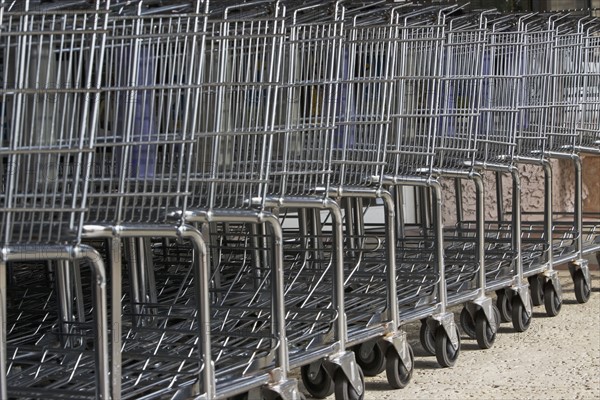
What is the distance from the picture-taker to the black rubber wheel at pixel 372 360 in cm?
482

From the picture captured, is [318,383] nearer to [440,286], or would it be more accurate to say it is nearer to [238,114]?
[440,286]

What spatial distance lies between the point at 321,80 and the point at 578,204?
2.67 metres

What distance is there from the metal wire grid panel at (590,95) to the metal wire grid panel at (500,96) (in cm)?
83

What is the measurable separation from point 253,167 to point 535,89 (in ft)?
8.13

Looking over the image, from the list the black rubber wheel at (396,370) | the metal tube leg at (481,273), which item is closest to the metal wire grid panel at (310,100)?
the black rubber wheel at (396,370)

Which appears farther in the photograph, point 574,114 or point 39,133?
point 574,114

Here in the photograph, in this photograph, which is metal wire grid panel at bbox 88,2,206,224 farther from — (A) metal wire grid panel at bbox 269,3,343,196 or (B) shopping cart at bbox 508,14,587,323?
(B) shopping cart at bbox 508,14,587,323

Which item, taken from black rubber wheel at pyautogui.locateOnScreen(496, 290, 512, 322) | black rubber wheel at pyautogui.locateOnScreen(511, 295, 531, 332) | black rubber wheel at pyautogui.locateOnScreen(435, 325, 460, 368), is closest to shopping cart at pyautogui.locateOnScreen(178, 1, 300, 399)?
black rubber wheel at pyautogui.locateOnScreen(435, 325, 460, 368)

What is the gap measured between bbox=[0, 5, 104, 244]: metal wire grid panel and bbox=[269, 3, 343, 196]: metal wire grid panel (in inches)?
38.5

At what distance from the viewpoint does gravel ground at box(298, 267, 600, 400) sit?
15.0ft

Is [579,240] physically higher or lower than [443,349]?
higher

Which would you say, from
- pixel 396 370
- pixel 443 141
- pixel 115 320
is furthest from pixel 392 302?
pixel 115 320

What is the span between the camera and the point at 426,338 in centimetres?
514

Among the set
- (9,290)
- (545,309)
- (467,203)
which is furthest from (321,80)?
(467,203)
